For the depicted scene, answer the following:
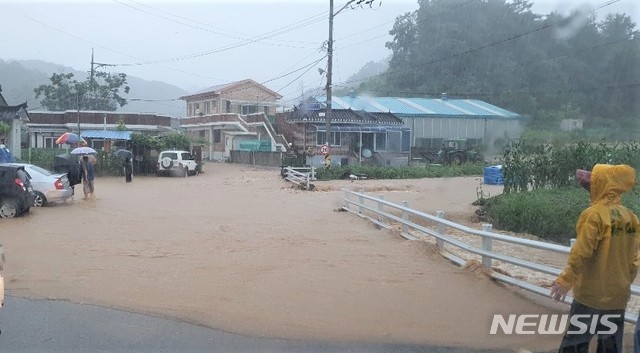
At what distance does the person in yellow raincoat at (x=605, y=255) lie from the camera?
4.05 meters

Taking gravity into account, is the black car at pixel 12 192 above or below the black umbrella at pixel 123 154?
below

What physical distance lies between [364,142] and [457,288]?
35.6 meters

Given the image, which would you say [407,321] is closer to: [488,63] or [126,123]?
[488,63]

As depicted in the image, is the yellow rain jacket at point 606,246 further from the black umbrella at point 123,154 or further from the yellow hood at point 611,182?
the black umbrella at point 123,154

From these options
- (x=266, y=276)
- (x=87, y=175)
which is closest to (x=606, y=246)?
(x=266, y=276)

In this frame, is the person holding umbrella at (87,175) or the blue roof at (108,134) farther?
the blue roof at (108,134)

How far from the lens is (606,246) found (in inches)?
160

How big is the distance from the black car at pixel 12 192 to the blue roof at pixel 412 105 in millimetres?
10479

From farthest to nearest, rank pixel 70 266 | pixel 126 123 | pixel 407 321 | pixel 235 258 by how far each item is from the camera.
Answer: pixel 126 123, pixel 235 258, pixel 70 266, pixel 407 321

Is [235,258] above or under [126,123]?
under

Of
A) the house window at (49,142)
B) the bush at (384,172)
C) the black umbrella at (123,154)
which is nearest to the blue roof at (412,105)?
the bush at (384,172)

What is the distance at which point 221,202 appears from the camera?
838 inches

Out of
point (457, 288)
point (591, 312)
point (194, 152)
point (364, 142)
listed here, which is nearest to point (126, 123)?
point (194, 152)

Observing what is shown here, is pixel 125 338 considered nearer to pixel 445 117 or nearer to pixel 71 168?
pixel 71 168
